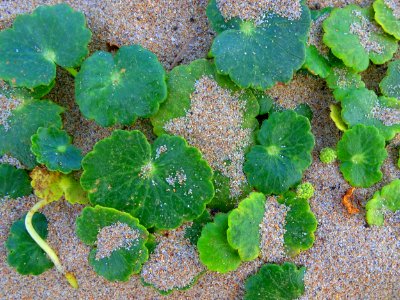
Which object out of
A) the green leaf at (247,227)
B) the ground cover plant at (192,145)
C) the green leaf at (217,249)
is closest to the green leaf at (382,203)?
the ground cover plant at (192,145)

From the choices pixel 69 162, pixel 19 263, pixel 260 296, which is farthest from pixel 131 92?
pixel 260 296

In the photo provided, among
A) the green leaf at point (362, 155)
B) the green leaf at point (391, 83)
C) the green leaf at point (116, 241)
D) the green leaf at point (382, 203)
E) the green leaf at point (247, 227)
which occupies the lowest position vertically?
the green leaf at point (116, 241)

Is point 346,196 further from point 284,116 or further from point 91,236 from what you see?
point 91,236

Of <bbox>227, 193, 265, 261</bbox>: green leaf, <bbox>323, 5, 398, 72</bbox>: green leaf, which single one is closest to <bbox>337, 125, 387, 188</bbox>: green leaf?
<bbox>323, 5, 398, 72</bbox>: green leaf

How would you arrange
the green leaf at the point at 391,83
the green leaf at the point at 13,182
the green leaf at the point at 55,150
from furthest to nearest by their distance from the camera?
the green leaf at the point at 391,83 → the green leaf at the point at 13,182 → the green leaf at the point at 55,150

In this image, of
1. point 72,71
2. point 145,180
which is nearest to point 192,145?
point 145,180

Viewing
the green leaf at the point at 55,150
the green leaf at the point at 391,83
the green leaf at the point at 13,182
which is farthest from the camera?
the green leaf at the point at 391,83

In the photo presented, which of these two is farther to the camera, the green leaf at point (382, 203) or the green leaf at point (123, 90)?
the green leaf at point (382, 203)

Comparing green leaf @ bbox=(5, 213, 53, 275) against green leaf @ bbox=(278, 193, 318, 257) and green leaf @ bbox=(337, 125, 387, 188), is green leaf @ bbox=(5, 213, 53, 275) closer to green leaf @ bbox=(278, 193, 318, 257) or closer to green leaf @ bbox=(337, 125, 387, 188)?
green leaf @ bbox=(278, 193, 318, 257)

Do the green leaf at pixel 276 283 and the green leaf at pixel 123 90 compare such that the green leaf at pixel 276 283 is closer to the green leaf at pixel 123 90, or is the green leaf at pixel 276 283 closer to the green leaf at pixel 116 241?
the green leaf at pixel 116 241
